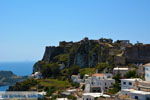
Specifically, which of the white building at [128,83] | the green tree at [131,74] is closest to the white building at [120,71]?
the green tree at [131,74]

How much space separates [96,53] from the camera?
6178 cm

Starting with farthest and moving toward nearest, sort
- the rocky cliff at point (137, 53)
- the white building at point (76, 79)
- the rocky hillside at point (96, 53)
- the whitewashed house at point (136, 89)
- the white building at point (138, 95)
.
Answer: the rocky hillside at point (96, 53), the rocky cliff at point (137, 53), the white building at point (76, 79), the whitewashed house at point (136, 89), the white building at point (138, 95)

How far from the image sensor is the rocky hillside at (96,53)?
54438mm

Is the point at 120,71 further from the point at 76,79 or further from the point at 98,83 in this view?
the point at 76,79

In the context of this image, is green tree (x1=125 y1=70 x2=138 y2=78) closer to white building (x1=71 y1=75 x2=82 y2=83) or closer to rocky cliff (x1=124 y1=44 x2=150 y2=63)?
rocky cliff (x1=124 y1=44 x2=150 y2=63)

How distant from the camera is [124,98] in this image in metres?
33.9

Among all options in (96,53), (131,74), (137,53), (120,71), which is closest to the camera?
(131,74)

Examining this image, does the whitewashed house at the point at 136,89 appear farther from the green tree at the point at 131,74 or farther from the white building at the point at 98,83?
the green tree at the point at 131,74

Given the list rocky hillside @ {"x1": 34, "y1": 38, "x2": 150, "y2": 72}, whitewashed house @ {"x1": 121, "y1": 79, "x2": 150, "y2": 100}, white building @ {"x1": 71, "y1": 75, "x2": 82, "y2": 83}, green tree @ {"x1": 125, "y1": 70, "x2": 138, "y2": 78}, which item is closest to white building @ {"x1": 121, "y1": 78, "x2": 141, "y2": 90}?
whitewashed house @ {"x1": 121, "y1": 79, "x2": 150, "y2": 100}

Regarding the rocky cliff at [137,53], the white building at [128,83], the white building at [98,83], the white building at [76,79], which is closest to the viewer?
the white building at [128,83]

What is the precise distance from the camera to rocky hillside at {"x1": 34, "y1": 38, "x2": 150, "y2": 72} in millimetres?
54438

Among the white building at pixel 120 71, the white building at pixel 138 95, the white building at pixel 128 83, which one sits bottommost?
the white building at pixel 138 95

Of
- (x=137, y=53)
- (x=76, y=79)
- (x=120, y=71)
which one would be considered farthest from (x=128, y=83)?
(x=137, y=53)

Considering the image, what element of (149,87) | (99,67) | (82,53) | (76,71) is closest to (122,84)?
(149,87)
